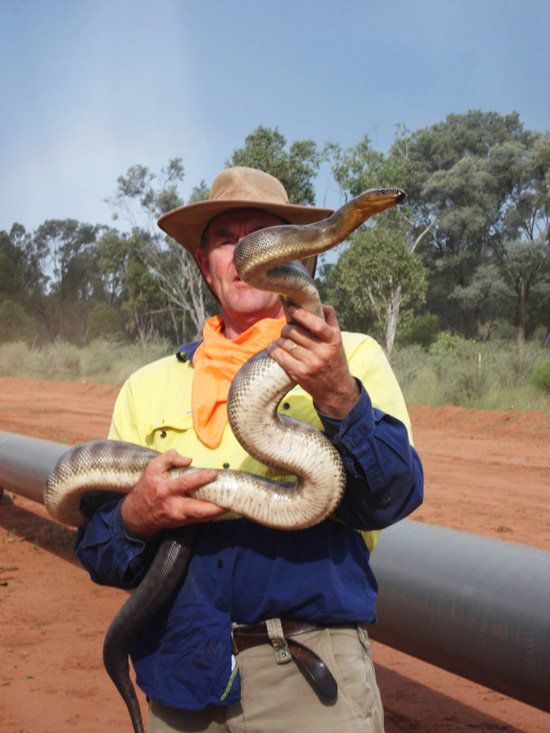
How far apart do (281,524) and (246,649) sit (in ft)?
1.45

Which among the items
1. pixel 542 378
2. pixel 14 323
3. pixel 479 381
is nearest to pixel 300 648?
pixel 542 378

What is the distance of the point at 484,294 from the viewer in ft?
126

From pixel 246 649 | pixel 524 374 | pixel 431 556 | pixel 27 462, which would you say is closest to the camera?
pixel 246 649

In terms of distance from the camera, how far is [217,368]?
2854 mm

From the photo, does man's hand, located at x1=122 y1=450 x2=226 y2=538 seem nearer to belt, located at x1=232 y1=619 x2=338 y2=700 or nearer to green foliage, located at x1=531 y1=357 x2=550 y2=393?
belt, located at x1=232 y1=619 x2=338 y2=700

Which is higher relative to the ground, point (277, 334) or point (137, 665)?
point (277, 334)

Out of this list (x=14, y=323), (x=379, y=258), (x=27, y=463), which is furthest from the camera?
(x=14, y=323)

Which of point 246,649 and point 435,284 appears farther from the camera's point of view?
point 435,284

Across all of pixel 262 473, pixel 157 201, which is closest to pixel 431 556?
pixel 262 473

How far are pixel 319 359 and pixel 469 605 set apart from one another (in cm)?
149

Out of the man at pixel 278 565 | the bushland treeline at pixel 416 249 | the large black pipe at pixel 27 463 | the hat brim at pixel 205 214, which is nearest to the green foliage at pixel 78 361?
the bushland treeline at pixel 416 249

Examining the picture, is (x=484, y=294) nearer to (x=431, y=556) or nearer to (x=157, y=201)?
(x=157, y=201)

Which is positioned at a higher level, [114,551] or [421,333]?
[114,551]

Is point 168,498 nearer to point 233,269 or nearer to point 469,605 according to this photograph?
point 233,269
